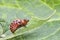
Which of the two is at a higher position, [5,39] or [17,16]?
[17,16]

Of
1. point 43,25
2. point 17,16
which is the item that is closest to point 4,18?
point 17,16

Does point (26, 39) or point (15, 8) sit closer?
point (26, 39)

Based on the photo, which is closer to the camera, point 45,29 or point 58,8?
point 45,29

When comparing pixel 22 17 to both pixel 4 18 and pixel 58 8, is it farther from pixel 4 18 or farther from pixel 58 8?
pixel 58 8

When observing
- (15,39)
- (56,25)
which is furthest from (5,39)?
(56,25)

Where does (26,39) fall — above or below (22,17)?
below

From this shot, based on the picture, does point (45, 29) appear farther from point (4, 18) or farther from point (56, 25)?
point (4, 18)

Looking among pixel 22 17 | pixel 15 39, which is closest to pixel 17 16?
pixel 22 17

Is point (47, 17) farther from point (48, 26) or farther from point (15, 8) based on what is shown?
point (15, 8)
